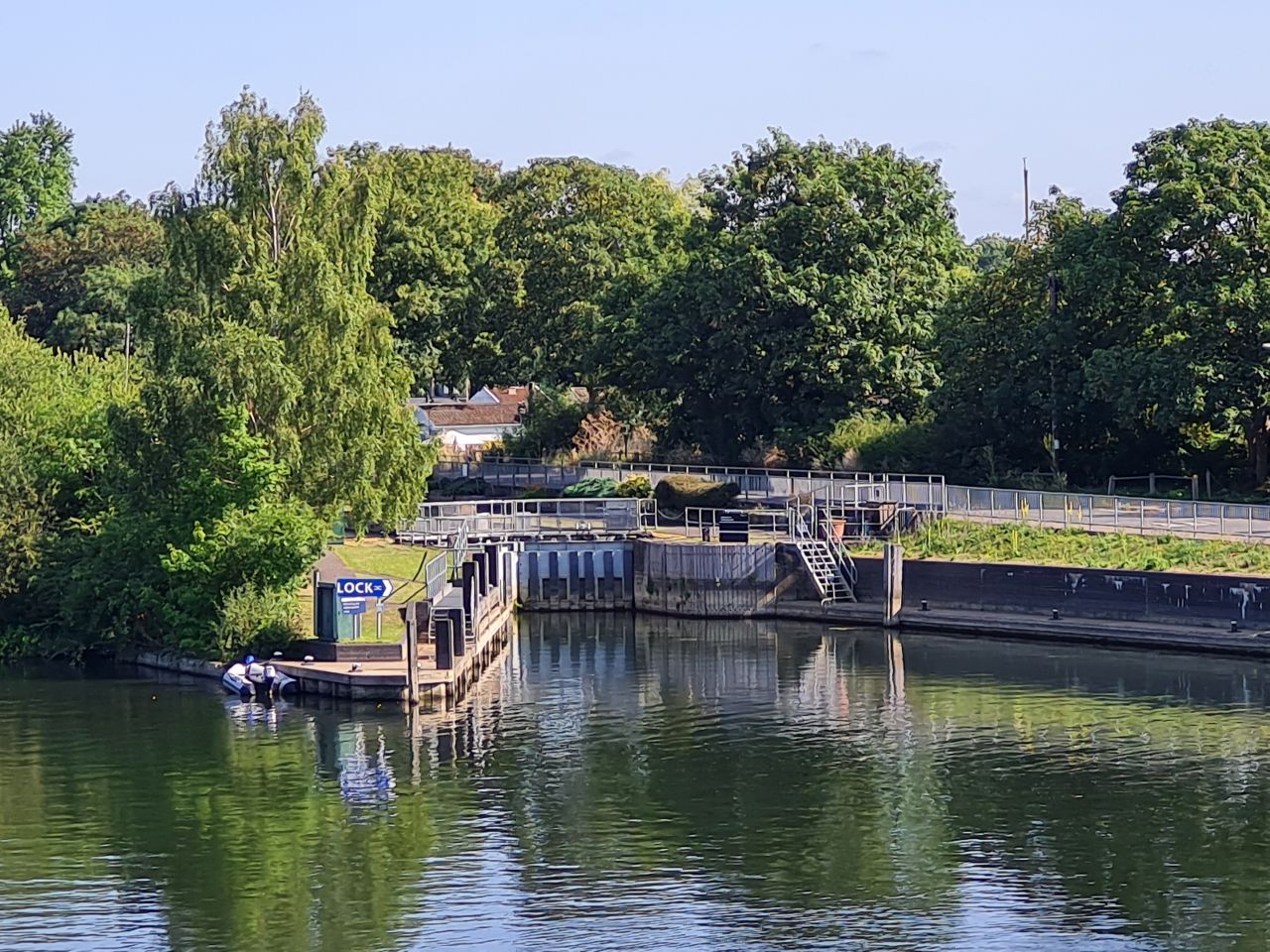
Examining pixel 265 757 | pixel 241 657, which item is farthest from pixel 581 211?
pixel 265 757

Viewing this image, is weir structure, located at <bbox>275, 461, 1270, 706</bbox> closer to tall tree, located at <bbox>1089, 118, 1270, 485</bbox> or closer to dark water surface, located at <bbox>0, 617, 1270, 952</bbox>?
dark water surface, located at <bbox>0, 617, 1270, 952</bbox>

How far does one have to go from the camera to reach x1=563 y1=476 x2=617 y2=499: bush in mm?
95750

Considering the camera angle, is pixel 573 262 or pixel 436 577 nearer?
pixel 436 577

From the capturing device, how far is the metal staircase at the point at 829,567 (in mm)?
79000

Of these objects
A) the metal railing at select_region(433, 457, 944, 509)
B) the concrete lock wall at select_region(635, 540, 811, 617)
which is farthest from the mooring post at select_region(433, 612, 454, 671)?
the metal railing at select_region(433, 457, 944, 509)

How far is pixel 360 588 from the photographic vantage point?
203 ft

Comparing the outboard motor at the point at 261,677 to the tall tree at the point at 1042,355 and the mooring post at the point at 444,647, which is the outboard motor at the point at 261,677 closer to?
the mooring post at the point at 444,647

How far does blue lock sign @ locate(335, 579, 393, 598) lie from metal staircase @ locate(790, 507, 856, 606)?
21.7 metres

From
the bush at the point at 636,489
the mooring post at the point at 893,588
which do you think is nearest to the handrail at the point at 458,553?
the bush at the point at 636,489

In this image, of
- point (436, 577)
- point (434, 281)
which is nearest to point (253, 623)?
point (436, 577)

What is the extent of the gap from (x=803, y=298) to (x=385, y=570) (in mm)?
28870

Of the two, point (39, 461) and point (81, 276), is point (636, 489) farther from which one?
point (81, 276)

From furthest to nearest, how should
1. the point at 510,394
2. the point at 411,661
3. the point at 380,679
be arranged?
the point at 510,394 < the point at 380,679 < the point at 411,661

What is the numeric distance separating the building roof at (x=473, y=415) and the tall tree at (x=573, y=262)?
10.2m
